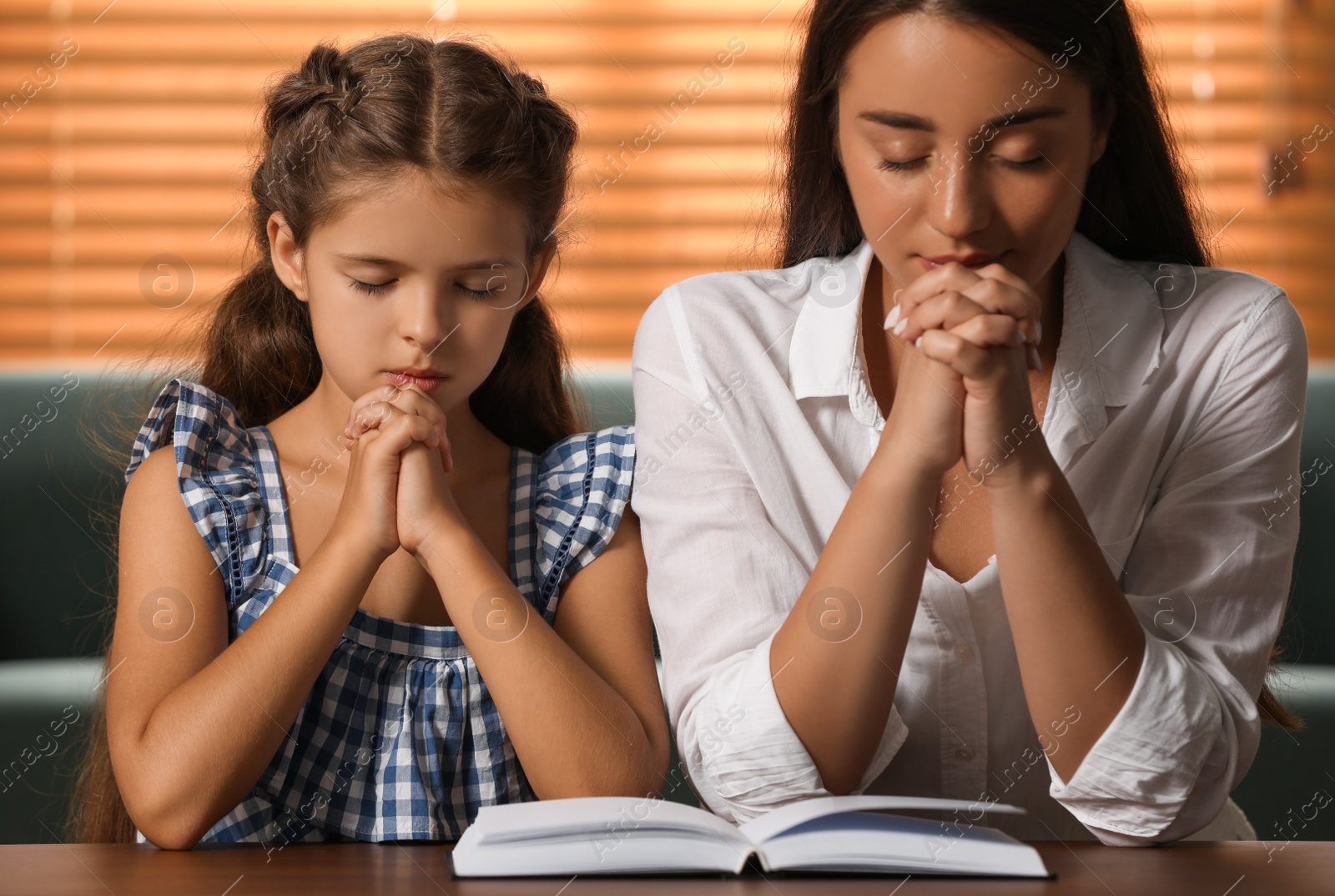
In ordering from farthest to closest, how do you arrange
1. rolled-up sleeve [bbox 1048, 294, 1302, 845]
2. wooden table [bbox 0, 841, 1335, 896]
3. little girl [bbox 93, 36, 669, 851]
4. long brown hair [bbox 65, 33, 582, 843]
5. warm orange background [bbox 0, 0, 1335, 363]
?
1. warm orange background [bbox 0, 0, 1335, 363]
2. long brown hair [bbox 65, 33, 582, 843]
3. little girl [bbox 93, 36, 669, 851]
4. rolled-up sleeve [bbox 1048, 294, 1302, 845]
5. wooden table [bbox 0, 841, 1335, 896]

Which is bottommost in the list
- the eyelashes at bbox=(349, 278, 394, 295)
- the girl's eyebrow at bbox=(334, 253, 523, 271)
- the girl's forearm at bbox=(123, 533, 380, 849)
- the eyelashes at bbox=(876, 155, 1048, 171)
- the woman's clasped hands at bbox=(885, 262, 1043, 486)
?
the girl's forearm at bbox=(123, 533, 380, 849)

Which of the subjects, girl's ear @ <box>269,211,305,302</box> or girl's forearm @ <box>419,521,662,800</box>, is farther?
girl's ear @ <box>269,211,305,302</box>

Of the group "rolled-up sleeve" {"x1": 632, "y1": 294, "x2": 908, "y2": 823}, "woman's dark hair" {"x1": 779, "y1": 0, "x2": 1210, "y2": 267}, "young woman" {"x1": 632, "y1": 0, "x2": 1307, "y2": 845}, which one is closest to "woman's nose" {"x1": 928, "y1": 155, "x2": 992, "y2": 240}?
"young woman" {"x1": 632, "y1": 0, "x2": 1307, "y2": 845}

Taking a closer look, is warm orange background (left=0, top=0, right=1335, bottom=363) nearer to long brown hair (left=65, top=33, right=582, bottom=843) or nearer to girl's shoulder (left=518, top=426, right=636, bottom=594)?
long brown hair (left=65, top=33, right=582, bottom=843)

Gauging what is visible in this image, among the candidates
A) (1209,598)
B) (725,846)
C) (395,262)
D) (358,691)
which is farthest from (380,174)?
(1209,598)

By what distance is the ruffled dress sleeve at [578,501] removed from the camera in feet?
3.80

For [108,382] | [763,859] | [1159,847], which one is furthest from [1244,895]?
[108,382]

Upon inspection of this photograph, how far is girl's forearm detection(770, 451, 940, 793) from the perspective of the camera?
863mm

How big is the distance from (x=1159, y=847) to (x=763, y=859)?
32cm

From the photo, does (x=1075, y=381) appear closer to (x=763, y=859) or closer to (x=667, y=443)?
(x=667, y=443)

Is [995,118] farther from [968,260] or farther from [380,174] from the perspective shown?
[380,174]

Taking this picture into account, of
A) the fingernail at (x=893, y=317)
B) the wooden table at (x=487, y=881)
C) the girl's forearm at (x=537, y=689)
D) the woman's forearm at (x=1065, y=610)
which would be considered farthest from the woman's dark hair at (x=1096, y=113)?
the wooden table at (x=487, y=881)

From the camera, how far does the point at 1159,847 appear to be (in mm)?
830

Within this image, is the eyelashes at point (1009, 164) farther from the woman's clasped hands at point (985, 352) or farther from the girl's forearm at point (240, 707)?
the girl's forearm at point (240, 707)
